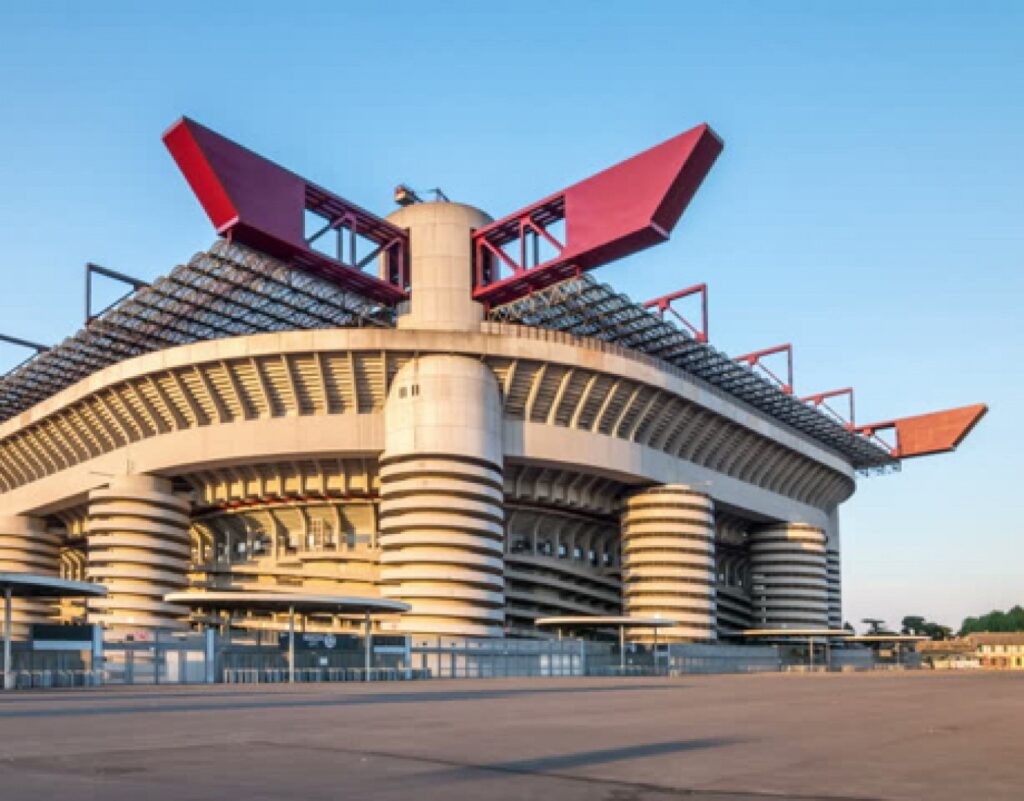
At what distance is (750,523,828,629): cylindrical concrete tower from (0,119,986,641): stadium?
12.6 meters

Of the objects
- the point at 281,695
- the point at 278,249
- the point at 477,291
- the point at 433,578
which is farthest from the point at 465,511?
the point at 281,695

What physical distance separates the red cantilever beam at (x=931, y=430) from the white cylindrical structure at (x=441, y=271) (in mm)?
54019

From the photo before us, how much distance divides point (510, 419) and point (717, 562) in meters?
37.7

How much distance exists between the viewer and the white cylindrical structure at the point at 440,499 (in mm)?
69375

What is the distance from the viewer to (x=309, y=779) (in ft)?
42.8

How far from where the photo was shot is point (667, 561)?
83062 millimetres

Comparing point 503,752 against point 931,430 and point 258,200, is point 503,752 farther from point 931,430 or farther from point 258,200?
point 931,430

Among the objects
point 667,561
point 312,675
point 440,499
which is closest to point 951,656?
point 667,561

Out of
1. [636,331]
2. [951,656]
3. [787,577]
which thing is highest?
[636,331]

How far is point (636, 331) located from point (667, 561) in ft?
52.9

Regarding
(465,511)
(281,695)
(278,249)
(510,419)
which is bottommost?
(281,695)

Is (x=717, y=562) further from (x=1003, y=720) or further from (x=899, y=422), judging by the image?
(x=1003, y=720)

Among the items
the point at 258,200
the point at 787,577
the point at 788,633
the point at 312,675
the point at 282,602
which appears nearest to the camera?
the point at 282,602

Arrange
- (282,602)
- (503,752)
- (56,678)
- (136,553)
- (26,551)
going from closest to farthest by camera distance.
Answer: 1. (503,752)
2. (56,678)
3. (282,602)
4. (136,553)
5. (26,551)
